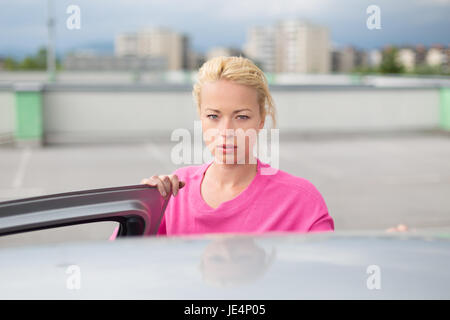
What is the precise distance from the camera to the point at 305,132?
511 inches

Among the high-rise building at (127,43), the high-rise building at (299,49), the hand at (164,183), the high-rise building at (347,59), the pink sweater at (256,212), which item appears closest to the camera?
the hand at (164,183)

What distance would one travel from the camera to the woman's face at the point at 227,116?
5.22 ft

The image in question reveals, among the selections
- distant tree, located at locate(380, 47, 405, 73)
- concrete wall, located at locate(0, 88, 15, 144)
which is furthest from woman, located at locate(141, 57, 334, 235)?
distant tree, located at locate(380, 47, 405, 73)

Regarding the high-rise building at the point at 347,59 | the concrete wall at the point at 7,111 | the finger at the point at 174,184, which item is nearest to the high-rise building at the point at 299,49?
the high-rise building at the point at 347,59

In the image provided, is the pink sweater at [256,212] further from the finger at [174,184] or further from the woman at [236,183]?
the finger at [174,184]

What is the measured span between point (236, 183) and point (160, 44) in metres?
78.4

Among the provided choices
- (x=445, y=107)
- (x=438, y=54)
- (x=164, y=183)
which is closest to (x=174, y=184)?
(x=164, y=183)

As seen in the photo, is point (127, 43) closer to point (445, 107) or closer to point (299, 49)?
point (299, 49)

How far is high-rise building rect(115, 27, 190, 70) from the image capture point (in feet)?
250

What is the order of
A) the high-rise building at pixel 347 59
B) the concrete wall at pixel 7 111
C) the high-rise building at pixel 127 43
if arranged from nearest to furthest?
the concrete wall at pixel 7 111 → the high-rise building at pixel 347 59 → the high-rise building at pixel 127 43

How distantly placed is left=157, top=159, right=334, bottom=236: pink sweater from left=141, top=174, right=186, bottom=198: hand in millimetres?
142
